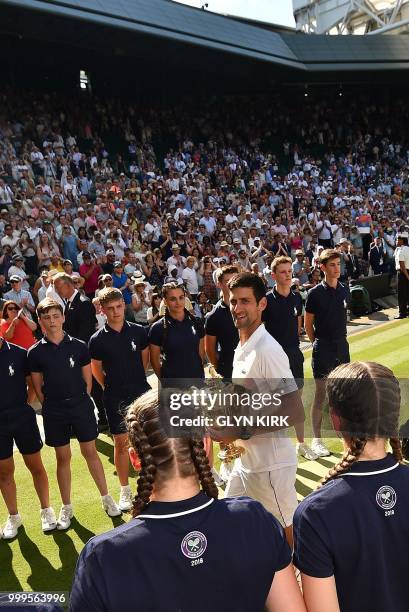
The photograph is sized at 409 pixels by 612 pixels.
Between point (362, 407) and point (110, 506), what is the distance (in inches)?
149

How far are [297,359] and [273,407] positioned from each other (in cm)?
329

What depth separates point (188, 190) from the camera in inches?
734

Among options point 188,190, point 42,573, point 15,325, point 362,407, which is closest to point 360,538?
point 362,407

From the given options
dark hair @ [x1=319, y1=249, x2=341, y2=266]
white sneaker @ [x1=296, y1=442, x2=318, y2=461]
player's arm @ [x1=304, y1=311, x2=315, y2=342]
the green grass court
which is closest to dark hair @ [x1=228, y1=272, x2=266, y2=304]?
the green grass court

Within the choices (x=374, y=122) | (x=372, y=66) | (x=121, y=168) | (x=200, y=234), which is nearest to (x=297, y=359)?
(x=200, y=234)

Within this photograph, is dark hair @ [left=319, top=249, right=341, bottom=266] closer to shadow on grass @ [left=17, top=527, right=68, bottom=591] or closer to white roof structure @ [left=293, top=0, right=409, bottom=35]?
shadow on grass @ [left=17, top=527, right=68, bottom=591]

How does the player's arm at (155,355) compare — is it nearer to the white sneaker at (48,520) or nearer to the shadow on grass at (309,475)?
the white sneaker at (48,520)

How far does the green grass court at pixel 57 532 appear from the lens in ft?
14.5

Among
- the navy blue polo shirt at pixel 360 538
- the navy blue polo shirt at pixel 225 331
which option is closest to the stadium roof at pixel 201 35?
the navy blue polo shirt at pixel 225 331

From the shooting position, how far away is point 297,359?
240 inches

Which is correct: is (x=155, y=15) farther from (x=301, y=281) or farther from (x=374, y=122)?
(x=374, y=122)

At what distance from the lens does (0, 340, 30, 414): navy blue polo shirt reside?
4.88 metres

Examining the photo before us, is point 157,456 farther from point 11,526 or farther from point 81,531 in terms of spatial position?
point 11,526

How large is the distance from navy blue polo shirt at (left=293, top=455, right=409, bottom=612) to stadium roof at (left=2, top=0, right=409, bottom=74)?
18814mm
